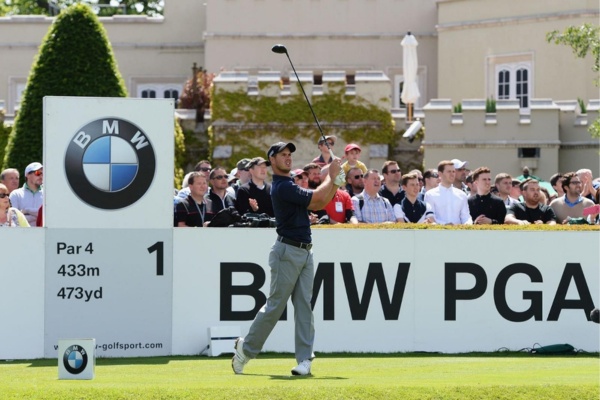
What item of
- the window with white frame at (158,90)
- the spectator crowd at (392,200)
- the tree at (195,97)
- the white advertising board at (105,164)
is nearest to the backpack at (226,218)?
the spectator crowd at (392,200)

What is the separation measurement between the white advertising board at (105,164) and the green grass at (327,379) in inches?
61.1

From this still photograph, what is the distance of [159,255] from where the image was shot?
15781 millimetres

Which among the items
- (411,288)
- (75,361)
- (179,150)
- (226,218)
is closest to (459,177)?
(411,288)

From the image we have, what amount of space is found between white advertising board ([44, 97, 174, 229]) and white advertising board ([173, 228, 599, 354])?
633 mm

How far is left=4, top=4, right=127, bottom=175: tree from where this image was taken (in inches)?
1256

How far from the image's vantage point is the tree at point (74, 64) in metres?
31.9

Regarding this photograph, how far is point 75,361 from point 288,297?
196 cm

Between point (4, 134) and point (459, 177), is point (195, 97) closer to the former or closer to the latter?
point (4, 134)

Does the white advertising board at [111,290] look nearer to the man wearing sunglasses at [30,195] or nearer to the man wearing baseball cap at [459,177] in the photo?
the man wearing sunglasses at [30,195]

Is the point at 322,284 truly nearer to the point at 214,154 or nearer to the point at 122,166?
the point at 122,166

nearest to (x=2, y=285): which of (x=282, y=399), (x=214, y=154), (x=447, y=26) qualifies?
(x=282, y=399)

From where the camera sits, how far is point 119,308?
15.7 meters

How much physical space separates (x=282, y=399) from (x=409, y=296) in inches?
193

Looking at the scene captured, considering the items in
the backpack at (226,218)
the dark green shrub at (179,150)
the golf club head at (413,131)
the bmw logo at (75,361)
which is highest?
the golf club head at (413,131)
